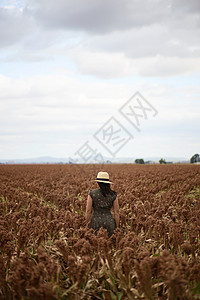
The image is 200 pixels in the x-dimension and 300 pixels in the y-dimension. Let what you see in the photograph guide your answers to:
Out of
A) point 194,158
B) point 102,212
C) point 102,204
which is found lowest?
point 102,212

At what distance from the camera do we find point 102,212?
5.26 metres

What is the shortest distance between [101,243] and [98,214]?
1561mm

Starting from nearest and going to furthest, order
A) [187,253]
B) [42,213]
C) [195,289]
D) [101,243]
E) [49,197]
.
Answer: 1. [195,289]
2. [101,243]
3. [187,253]
4. [42,213]
5. [49,197]

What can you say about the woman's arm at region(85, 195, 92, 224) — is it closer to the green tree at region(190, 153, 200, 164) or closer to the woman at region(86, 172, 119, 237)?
the woman at region(86, 172, 119, 237)

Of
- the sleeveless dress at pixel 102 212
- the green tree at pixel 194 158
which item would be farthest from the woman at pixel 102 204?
the green tree at pixel 194 158

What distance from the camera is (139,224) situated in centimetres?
556

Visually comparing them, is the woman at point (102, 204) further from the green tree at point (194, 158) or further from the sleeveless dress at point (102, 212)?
the green tree at point (194, 158)

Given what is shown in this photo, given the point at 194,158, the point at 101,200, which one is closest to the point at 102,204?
the point at 101,200

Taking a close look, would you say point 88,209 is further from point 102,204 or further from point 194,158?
point 194,158

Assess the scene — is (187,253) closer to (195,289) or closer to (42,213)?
(195,289)

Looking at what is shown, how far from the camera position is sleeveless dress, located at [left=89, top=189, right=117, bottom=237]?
5.16 m

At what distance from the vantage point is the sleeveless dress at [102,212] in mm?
A: 5156

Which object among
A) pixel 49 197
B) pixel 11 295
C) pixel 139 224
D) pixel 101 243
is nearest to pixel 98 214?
pixel 139 224

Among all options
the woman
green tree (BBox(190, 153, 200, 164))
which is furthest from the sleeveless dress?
green tree (BBox(190, 153, 200, 164))
